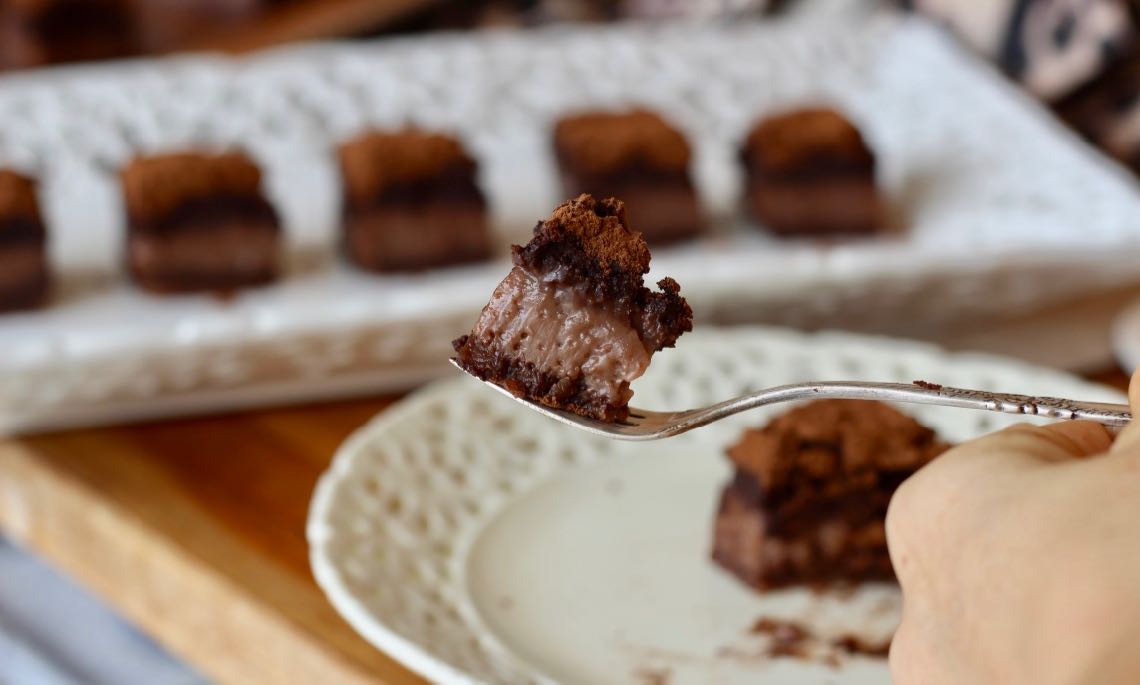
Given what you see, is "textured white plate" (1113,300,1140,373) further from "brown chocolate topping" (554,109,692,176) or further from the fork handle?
the fork handle

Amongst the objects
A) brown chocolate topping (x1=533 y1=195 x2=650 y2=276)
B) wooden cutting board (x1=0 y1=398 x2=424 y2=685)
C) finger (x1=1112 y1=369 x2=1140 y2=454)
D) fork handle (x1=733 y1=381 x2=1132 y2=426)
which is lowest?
Answer: wooden cutting board (x1=0 y1=398 x2=424 y2=685)

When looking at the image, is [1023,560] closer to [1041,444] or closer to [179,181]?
A: [1041,444]

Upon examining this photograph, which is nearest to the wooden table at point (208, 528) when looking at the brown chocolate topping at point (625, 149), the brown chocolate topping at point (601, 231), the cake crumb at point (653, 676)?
the cake crumb at point (653, 676)

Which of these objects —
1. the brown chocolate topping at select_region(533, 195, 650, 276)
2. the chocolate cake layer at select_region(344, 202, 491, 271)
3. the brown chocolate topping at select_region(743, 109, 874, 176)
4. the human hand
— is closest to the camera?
the human hand

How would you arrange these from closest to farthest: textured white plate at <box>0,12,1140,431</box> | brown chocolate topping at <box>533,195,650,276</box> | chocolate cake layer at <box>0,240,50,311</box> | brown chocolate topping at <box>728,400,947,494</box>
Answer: brown chocolate topping at <box>533,195,650,276</box> < brown chocolate topping at <box>728,400,947,494</box> < textured white plate at <box>0,12,1140,431</box> < chocolate cake layer at <box>0,240,50,311</box>

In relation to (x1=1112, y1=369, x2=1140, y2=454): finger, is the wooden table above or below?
below

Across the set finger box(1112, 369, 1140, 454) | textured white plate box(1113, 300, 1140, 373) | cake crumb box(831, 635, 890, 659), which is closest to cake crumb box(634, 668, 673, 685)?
cake crumb box(831, 635, 890, 659)
